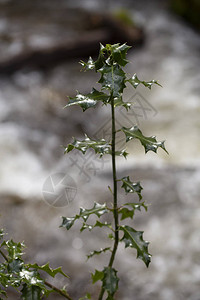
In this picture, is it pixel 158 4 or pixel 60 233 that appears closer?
pixel 60 233

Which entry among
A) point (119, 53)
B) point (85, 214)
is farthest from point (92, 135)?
point (119, 53)

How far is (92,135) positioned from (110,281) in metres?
4.46

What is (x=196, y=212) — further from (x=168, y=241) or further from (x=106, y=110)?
(x=106, y=110)

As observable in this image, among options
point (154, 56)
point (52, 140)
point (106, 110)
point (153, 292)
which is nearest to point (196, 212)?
point (153, 292)

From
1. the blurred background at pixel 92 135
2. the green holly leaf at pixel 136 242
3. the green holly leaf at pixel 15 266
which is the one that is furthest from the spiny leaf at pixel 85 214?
the blurred background at pixel 92 135

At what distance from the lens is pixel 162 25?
34.6 ft

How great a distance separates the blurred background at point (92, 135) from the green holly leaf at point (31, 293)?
155 centimetres

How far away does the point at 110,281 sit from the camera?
64.3 inches

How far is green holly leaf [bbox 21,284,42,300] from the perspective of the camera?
161 centimetres

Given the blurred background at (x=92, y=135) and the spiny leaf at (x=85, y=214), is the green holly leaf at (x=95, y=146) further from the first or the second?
the blurred background at (x=92, y=135)

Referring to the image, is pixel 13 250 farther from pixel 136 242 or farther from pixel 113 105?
pixel 113 105

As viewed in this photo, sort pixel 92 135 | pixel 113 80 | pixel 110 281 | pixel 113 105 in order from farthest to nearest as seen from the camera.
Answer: pixel 92 135 < pixel 110 281 < pixel 113 105 < pixel 113 80

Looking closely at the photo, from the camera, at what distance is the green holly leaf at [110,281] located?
5.28ft

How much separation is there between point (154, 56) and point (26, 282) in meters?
7.93
